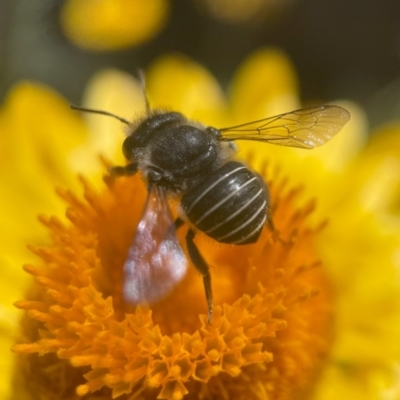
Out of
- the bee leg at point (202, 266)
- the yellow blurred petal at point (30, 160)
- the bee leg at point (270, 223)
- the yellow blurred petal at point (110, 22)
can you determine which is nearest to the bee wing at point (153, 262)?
the bee leg at point (202, 266)

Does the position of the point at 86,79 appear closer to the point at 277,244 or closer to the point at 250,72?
the point at 250,72

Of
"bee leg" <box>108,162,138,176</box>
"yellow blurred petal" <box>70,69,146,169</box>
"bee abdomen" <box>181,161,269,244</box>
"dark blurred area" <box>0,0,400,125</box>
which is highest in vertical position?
"dark blurred area" <box>0,0,400,125</box>

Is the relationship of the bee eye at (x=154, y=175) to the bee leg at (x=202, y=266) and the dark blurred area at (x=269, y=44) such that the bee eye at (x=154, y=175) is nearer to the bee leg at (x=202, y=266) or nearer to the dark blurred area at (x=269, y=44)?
the bee leg at (x=202, y=266)

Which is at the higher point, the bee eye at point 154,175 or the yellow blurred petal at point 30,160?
the yellow blurred petal at point 30,160

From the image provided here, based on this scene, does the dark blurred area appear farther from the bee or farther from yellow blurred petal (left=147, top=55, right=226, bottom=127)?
the bee

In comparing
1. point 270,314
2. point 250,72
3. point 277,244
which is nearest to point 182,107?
point 250,72

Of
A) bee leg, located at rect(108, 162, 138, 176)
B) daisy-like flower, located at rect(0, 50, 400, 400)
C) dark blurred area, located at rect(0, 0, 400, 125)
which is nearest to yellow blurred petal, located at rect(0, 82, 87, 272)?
daisy-like flower, located at rect(0, 50, 400, 400)

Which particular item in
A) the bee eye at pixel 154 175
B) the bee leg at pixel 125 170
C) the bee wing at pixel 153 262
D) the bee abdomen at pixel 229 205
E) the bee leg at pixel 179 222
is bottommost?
the bee wing at pixel 153 262

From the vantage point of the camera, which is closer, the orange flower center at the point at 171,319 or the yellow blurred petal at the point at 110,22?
the orange flower center at the point at 171,319
